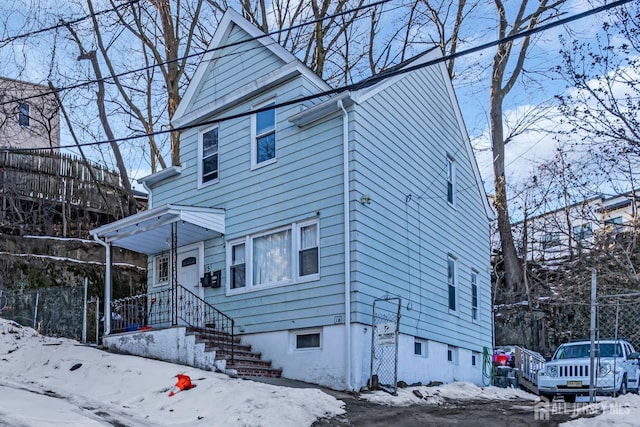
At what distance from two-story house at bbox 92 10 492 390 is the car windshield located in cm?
259

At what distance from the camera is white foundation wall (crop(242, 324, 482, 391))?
39.1 feet

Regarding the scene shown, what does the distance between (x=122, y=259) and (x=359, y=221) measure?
11552mm

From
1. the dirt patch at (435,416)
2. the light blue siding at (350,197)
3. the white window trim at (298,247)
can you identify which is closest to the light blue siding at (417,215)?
the light blue siding at (350,197)

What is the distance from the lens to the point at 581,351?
14.7 meters

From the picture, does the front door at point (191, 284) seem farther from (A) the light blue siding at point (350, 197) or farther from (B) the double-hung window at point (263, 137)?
(B) the double-hung window at point (263, 137)

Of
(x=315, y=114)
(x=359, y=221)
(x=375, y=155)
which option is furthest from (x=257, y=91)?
(x=359, y=221)

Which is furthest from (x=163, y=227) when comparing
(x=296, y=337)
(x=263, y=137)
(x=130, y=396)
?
(x=130, y=396)

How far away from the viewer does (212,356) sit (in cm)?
1206

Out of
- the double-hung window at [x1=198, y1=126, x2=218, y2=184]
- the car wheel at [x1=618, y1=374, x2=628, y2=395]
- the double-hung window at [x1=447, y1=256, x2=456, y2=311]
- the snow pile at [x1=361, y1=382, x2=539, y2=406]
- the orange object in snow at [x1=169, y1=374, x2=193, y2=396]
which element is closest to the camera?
the orange object in snow at [x1=169, y1=374, x2=193, y2=396]

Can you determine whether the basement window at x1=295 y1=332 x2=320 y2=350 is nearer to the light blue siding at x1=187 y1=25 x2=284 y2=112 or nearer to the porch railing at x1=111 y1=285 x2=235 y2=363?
the porch railing at x1=111 y1=285 x2=235 y2=363

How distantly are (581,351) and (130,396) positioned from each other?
10053 millimetres

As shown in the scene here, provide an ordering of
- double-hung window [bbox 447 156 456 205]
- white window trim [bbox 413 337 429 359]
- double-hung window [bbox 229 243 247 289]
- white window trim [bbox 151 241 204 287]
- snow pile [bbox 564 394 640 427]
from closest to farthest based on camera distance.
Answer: snow pile [bbox 564 394 640 427]
double-hung window [bbox 229 243 247 289]
white window trim [bbox 413 337 429 359]
white window trim [bbox 151 241 204 287]
double-hung window [bbox 447 156 456 205]

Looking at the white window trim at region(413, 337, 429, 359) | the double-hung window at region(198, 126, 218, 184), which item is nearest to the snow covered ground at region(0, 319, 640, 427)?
the white window trim at region(413, 337, 429, 359)

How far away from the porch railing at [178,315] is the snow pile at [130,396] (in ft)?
4.78
